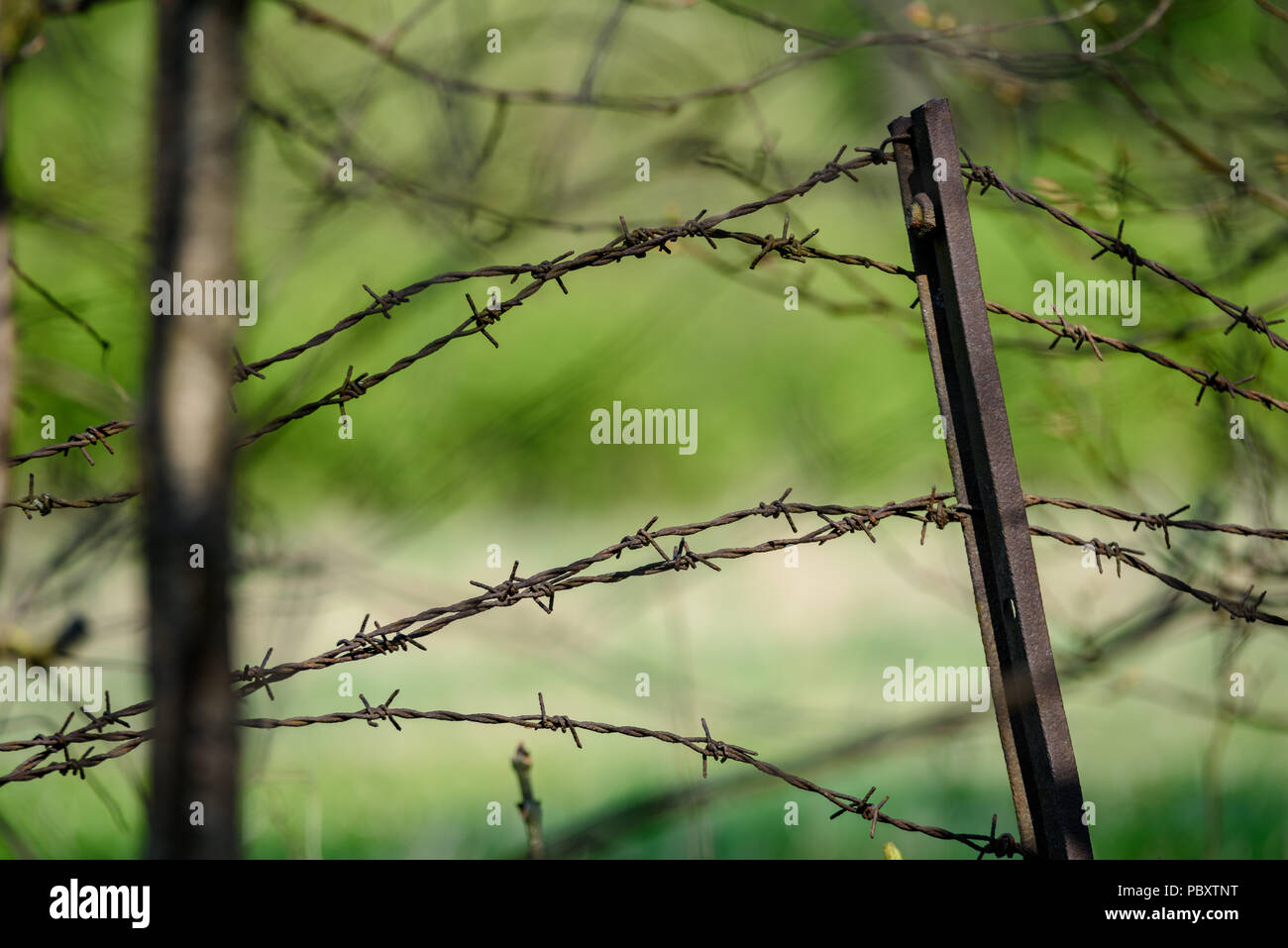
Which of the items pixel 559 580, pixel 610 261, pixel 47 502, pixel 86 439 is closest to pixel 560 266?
pixel 610 261

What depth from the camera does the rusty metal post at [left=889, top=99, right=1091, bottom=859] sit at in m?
1.32

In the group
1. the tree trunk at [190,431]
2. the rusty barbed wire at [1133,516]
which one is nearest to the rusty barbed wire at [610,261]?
the rusty barbed wire at [1133,516]

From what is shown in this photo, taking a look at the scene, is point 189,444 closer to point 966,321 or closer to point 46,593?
point 966,321

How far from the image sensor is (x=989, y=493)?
136 cm

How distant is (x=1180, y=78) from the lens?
301 centimetres

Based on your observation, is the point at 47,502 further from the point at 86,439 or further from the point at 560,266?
the point at 560,266

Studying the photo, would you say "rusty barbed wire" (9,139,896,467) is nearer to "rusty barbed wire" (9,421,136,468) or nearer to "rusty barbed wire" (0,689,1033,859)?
"rusty barbed wire" (9,421,136,468)

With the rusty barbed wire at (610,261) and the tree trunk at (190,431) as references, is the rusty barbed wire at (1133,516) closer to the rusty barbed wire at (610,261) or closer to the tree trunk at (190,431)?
the rusty barbed wire at (610,261)

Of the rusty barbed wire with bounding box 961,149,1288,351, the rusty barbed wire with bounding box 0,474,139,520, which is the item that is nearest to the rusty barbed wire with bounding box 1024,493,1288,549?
the rusty barbed wire with bounding box 961,149,1288,351

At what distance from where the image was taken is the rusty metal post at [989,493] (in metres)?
1.32

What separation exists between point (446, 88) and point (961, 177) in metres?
1.79

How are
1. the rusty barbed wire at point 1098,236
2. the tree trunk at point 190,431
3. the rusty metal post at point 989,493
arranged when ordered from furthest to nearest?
1. the rusty barbed wire at point 1098,236
2. the rusty metal post at point 989,493
3. the tree trunk at point 190,431

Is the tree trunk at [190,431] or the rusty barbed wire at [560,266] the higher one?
the rusty barbed wire at [560,266]
